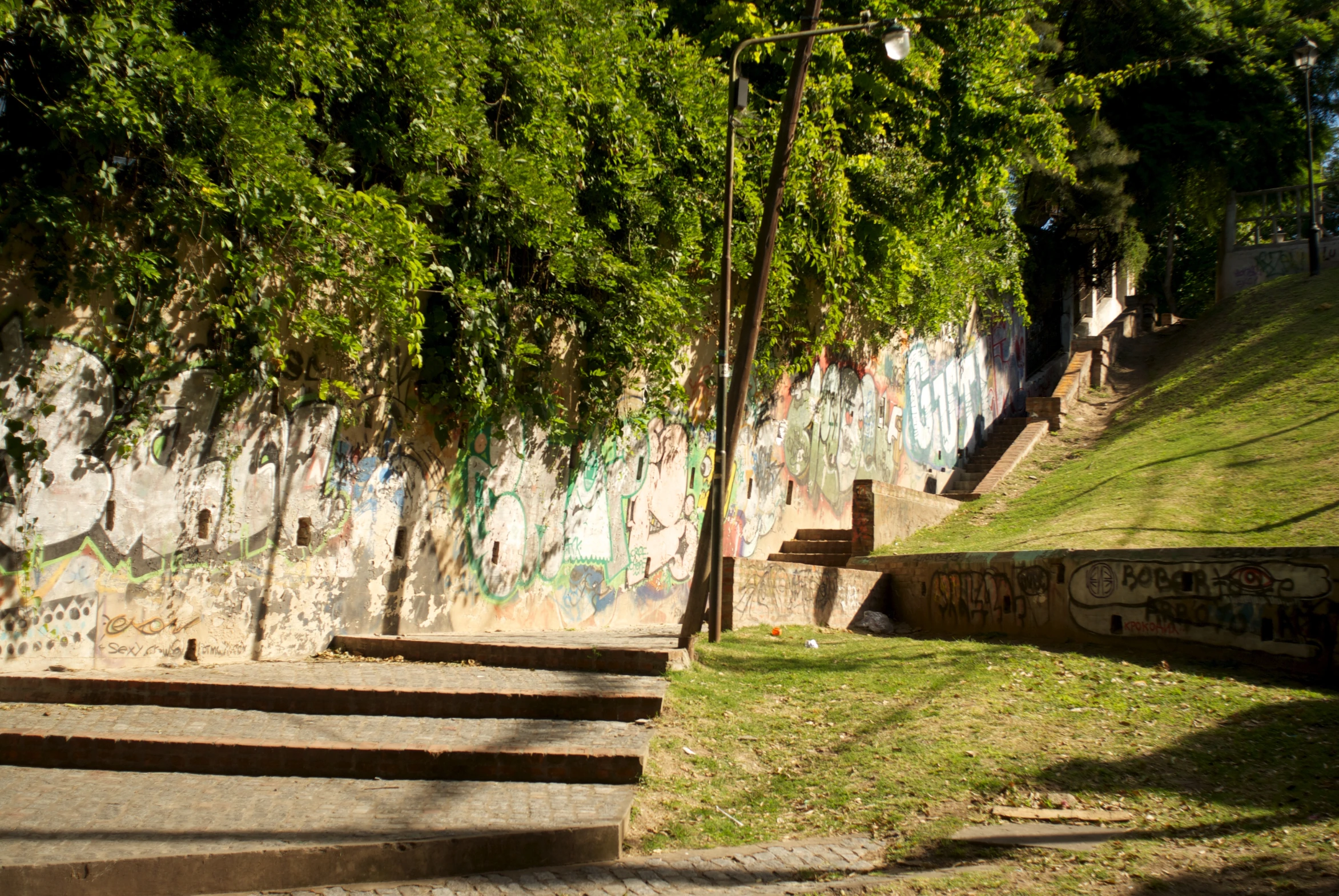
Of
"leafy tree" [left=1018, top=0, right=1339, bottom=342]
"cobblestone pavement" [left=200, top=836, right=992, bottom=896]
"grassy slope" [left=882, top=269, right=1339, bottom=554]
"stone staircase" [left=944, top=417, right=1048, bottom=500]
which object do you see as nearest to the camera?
"cobblestone pavement" [left=200, top=836, right=992, bottom=896]

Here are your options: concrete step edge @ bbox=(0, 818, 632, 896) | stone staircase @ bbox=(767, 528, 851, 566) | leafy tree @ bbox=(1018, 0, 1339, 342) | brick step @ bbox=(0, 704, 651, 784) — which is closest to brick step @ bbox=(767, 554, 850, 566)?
stone staircase @ bbox=(767, 528, 851, 566)

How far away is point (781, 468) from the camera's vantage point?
575 inches

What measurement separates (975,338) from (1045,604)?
12.8m

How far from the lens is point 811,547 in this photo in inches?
571

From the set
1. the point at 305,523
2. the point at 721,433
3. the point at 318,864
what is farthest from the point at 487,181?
the point at 318,864

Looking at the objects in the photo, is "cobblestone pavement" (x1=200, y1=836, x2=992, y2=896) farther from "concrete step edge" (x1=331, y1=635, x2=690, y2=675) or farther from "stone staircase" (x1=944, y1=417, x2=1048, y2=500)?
"stone staircase" (x1=944, y1=417, x2=1048, y2=500)

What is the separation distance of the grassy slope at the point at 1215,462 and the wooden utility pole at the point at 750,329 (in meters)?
4.33

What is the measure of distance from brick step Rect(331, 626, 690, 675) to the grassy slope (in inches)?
210

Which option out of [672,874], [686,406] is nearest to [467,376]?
[686,406]

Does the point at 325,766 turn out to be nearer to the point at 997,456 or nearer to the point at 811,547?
the point at 811,547

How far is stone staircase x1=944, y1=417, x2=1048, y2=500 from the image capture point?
16.6 metres

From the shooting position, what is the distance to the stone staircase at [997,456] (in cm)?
1661

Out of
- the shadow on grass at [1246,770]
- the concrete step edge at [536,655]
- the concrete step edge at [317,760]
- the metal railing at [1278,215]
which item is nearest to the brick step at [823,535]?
the concrete step edge at [536,655]

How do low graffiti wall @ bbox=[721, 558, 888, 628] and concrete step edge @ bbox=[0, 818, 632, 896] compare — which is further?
low graffiti wall @ bbox=[721, 558, 888, 628]
